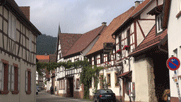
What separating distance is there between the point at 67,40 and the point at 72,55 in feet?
23.4

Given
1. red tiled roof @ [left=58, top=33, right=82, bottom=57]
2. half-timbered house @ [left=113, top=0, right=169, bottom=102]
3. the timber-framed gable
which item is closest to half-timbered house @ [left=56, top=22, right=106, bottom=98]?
red tiled roof @ [left=58, top=33, right=82, bottom=57]

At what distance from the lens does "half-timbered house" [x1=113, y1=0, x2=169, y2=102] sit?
21.0m

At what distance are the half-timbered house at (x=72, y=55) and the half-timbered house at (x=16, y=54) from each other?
15.4 meters

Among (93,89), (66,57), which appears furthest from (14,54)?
(66,57)

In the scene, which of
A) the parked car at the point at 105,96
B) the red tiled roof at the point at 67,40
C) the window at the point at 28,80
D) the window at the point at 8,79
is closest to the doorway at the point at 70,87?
the red tiled roof at the point at 67,40

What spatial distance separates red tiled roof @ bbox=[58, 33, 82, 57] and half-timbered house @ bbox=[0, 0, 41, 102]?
23184 mm

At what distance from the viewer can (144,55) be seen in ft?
72.6

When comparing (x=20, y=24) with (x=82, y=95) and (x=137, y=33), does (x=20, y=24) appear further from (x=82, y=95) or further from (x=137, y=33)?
(x=82, y=95)

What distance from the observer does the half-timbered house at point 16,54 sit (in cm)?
1828

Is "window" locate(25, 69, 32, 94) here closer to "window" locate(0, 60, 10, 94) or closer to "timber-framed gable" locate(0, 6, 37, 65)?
"timber-framed gable" locate(0, 6, 37, 65)

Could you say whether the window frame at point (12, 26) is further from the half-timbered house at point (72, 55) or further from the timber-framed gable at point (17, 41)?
the half-timbered house at point (72, 55)

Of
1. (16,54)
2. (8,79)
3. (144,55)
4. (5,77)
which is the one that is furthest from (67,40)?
(5,77)

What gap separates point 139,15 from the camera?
24469 mm

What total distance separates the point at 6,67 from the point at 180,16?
10.5 meters
